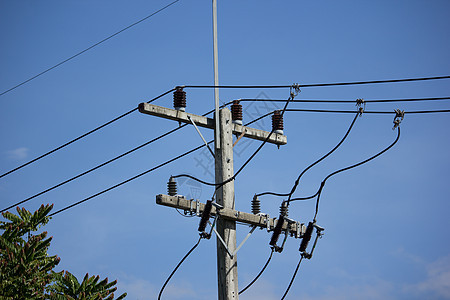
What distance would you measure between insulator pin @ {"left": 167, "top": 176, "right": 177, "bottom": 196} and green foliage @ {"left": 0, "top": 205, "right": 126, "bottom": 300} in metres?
3.59

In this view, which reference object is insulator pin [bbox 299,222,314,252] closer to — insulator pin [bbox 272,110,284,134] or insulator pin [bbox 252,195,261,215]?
insulator pin [bbox 252,195,261,215]

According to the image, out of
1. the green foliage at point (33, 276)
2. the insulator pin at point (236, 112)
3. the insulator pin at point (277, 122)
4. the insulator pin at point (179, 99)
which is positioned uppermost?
the insulator pin at point (277, 122)

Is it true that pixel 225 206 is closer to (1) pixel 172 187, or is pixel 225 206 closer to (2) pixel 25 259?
(1) pixel 172 187

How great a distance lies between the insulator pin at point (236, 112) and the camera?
12461 millimetres

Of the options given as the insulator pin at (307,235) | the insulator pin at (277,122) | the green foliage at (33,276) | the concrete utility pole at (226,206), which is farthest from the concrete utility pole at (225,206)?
the green foliage at (33,276)

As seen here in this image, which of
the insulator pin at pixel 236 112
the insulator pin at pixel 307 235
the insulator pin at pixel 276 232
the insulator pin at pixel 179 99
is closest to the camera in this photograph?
the insulator pin at pixel 179 99

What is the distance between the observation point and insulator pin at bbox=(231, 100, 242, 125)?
12461mm

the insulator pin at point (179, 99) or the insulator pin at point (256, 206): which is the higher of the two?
the insulator pin at point (179, 99)

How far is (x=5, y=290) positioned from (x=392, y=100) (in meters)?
8.84

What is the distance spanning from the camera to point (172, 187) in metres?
11.4

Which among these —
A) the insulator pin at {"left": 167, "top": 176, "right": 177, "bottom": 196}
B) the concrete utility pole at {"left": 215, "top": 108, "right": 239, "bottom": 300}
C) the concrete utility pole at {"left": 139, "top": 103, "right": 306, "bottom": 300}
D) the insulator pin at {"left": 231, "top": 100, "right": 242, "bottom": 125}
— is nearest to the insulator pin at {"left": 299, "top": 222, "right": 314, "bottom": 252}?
the concrete utility pole at {"left": 139, "top": 103, "right": 306, "bottom": 300}

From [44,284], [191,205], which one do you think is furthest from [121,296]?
[191,205]

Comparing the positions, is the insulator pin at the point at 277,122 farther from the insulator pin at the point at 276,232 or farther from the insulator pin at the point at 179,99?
the insulator pin at the point at 179,99

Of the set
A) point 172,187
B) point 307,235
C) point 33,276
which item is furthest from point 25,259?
point 307,235
